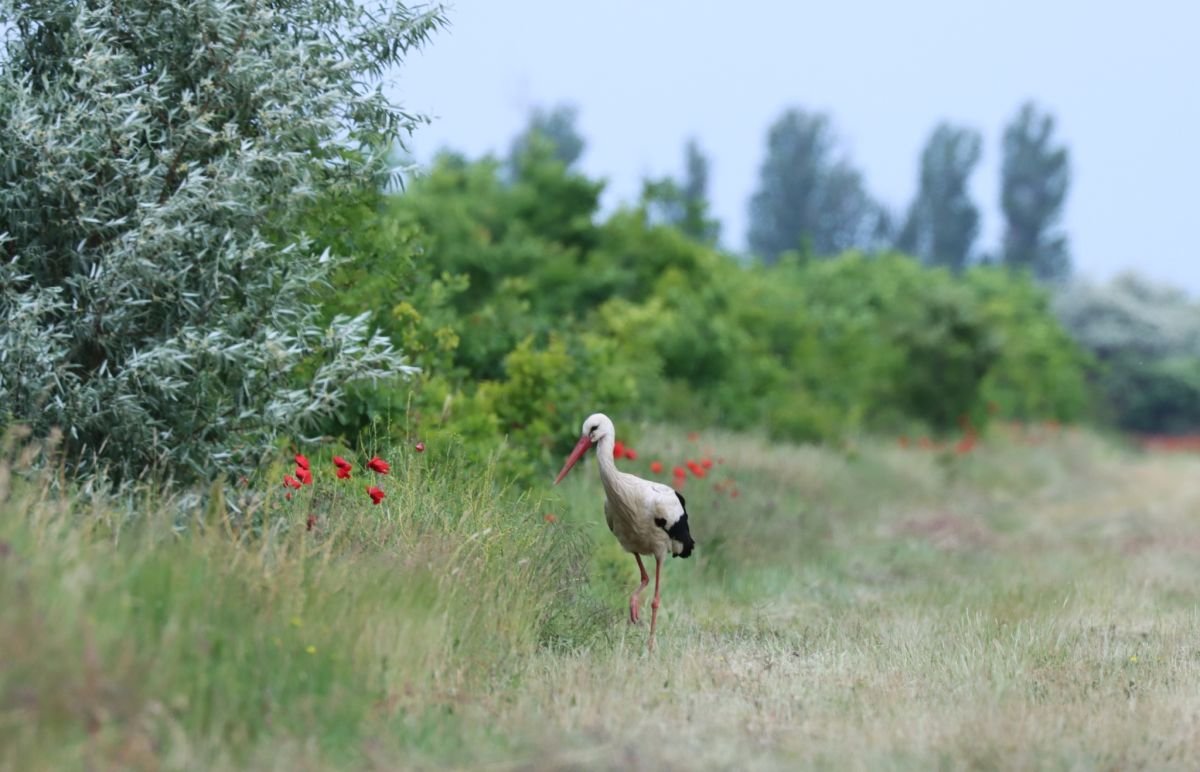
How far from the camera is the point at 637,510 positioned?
9.27 m

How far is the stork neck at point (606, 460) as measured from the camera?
9.34m

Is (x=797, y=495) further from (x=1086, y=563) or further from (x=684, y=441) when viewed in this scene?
(x=1086, y=563)

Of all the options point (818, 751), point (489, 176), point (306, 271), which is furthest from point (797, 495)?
point (489, 176)

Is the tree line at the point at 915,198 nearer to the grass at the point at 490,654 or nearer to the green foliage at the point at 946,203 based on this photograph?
the green foliage at the point at 946,203

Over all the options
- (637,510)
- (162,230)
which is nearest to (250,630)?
(162,230)

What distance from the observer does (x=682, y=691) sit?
7.41 m

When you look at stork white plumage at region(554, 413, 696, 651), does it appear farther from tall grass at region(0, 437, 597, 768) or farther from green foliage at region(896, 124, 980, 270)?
green foliage at region(896, 124, 980, 270)

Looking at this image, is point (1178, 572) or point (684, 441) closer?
point (1178, 572)

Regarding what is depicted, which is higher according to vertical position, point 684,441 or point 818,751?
point 684,441

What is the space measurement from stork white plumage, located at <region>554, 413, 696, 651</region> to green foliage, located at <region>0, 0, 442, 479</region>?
5.21ft

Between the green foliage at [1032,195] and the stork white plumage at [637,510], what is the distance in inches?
2558

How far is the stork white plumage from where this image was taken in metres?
9.27

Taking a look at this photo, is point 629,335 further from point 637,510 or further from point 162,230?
point 162,230

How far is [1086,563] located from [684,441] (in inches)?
200
